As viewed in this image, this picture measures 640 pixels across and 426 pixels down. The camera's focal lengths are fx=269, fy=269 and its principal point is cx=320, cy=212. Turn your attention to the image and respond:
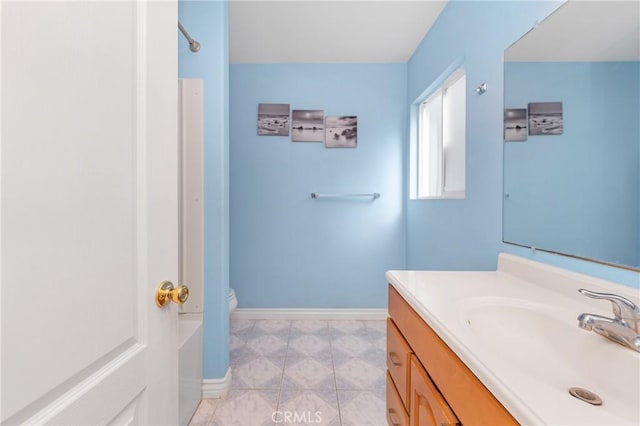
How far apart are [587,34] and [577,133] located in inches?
12.2

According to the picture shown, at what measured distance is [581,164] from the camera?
0.87m

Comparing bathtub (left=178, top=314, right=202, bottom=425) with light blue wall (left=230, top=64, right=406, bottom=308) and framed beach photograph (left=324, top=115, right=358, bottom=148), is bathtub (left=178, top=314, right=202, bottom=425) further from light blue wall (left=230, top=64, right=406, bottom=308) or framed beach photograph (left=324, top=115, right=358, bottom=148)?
framed beach photograph (left=324, top=115, right=358, bottom=148)

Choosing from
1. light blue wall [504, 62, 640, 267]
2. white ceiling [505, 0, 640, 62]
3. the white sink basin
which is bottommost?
the white sink basin

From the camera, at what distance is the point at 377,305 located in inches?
99.4

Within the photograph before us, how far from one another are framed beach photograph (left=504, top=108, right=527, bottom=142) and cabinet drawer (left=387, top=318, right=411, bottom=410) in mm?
919

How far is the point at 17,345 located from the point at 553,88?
1502 mm

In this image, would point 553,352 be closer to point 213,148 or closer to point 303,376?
point 303,376


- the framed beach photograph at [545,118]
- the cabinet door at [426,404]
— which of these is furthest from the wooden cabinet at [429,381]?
the framed beach photograph at [545,118]

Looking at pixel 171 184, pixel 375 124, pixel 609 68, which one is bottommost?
pixel 171 184

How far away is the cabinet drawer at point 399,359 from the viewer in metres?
0.89

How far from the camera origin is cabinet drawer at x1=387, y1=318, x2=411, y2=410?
887 mm

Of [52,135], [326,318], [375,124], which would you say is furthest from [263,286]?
[52,135]

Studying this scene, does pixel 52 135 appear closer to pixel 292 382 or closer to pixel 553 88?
pixel 553 88

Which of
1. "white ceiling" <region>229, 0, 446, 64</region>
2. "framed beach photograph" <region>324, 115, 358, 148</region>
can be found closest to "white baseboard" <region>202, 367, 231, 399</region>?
"framed beach photograph" <region>324, 115, 358, 148</region>
